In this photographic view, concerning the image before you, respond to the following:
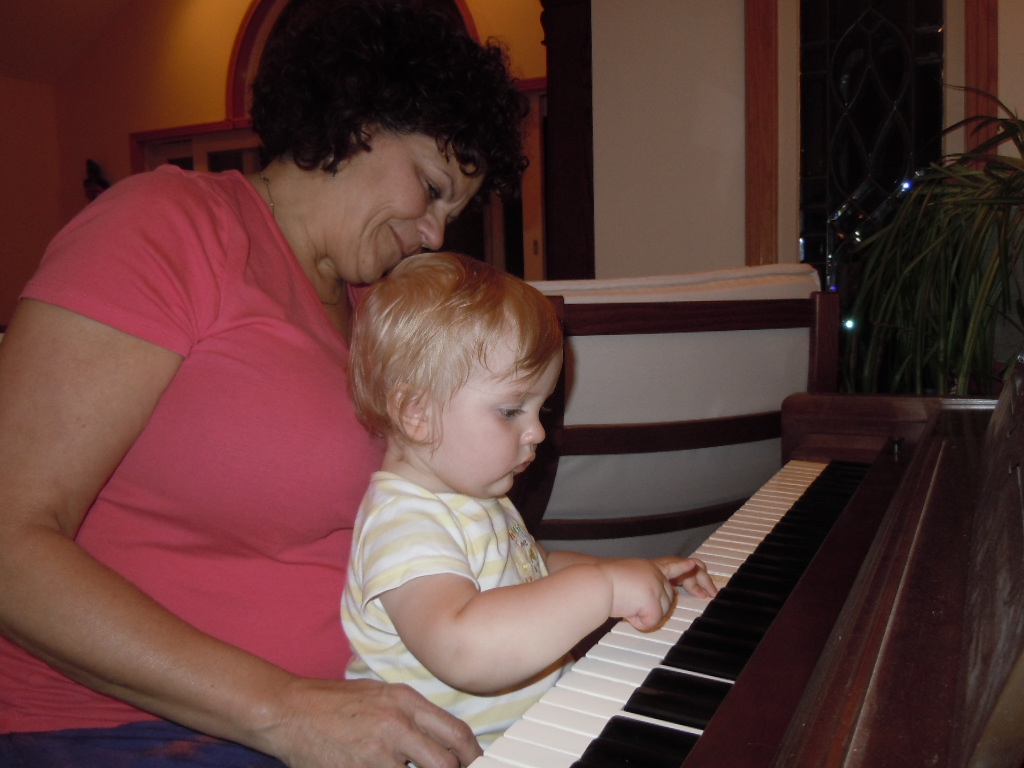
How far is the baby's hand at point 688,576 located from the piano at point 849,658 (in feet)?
0.08

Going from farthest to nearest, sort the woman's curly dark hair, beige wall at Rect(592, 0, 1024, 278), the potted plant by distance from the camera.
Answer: beige wall at Rect(592, 0, 1024, 278) < the potted plant < the woman's curly dark hair

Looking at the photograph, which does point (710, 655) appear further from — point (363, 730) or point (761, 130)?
point (761, 130)

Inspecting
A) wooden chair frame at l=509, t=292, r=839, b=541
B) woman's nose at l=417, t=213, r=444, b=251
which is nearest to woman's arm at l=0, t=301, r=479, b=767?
woman's nose at l=417, t=213, r=444, b=251

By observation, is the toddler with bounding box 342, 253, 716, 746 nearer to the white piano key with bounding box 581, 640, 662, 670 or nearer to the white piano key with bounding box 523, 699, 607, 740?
the white piano key with bounding box 581, 640, 662, 670

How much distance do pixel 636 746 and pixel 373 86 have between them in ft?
3.06

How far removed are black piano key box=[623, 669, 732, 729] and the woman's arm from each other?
0.67 ft

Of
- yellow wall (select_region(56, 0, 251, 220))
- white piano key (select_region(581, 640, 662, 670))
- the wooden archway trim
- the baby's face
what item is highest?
yellow wall (select_region(56, 0, 251, 220))

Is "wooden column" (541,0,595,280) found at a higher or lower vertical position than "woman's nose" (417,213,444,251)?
higher

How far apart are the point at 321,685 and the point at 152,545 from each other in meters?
0.28

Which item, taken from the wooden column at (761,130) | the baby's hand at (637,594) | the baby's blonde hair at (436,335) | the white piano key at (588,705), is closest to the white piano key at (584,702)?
the white piano key at (588,705)

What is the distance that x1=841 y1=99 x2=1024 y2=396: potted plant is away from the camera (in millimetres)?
2092

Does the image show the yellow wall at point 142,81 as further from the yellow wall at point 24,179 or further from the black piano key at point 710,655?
the black piano key at point 710,655

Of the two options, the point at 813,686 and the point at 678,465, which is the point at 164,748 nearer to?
the point at 813,686

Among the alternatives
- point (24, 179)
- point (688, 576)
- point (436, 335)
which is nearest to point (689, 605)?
point (688, 576)
